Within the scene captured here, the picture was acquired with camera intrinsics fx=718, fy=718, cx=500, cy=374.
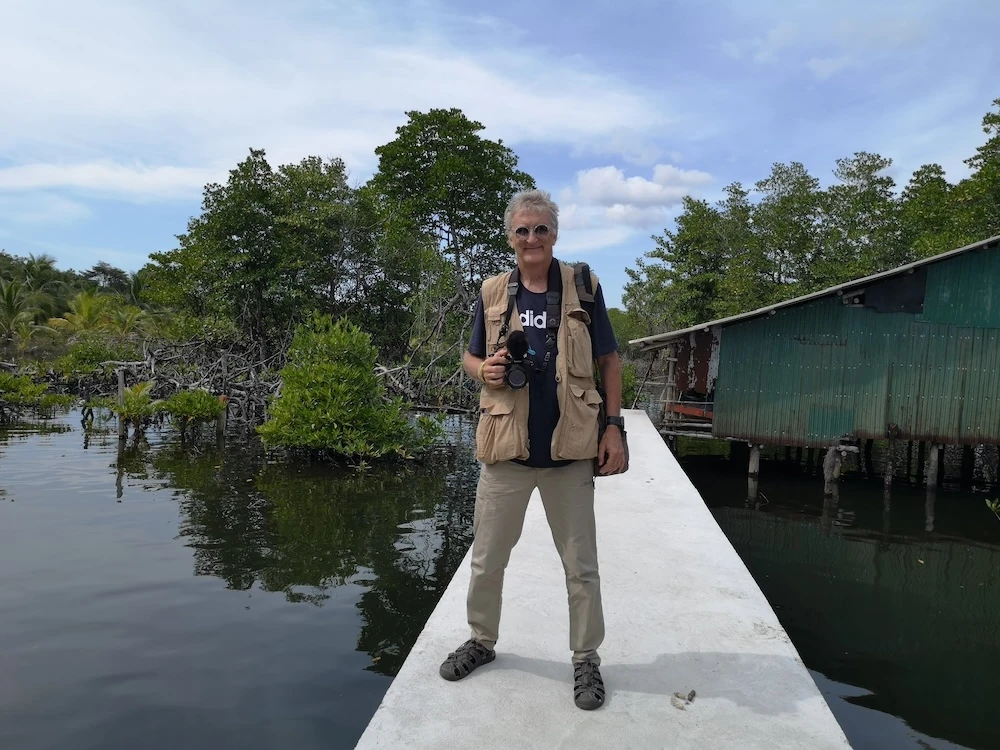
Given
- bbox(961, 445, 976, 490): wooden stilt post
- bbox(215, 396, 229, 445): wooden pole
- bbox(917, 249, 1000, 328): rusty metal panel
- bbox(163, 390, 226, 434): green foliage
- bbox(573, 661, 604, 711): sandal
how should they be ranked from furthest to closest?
bbox(961, 445, 976, 490): wooden stilt post < bbox(215, 396, 229, 445): wooden pole < bbox(163, 390, 226, 434): green foliage < bbox(917, 249, 1000, 328): rusty metal panel < bbox(573, 661, 604, 711): sandal

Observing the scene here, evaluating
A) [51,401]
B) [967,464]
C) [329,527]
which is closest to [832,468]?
[967,464]

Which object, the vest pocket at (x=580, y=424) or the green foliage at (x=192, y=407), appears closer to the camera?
the vest pocket at (x=580, y=424)

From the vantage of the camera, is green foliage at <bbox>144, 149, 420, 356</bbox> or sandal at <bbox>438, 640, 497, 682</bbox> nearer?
sandal at <bbox>438, 640, 497, 682</bbox>

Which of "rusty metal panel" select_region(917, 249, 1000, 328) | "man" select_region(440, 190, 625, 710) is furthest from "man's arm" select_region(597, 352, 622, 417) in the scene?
"rusty metal panel" select_region(917, 249, 1000, 328)

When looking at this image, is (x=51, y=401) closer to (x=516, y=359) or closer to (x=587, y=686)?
(x=516, y=359)

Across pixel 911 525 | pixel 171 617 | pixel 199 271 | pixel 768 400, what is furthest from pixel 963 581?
pixel 199 271

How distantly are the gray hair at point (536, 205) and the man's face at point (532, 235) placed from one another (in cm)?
1

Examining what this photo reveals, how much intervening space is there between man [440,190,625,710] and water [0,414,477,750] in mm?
2076

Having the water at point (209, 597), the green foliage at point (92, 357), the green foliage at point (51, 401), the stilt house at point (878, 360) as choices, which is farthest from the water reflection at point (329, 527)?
the green foliage at point (92, 357)

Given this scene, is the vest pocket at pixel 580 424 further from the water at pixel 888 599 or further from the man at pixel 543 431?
the water at pixel 888 599

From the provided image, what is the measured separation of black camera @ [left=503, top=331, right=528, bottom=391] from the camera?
293 centimetres

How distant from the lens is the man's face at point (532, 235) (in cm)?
303

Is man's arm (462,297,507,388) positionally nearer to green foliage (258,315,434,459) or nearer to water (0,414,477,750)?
water (0,414,477,750)

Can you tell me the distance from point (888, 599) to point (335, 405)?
8.63m
